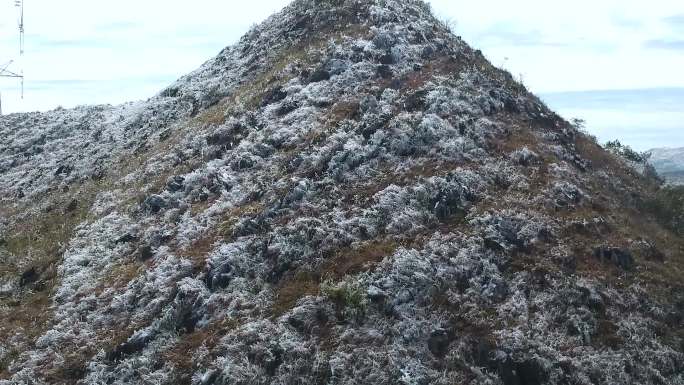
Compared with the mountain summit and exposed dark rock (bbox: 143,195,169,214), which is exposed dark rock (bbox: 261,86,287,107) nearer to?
the mountain summit

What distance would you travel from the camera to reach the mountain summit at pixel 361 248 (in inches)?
973

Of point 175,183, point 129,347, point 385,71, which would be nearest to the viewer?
point 129,347

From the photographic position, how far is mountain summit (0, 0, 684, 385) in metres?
24.7

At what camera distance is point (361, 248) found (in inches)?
1176

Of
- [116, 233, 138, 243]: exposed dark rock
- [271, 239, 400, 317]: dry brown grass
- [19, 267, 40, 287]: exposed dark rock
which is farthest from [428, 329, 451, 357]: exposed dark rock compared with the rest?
[19, 267, 40, 287]: exposed dark rock

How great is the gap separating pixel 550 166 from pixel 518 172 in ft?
7.83

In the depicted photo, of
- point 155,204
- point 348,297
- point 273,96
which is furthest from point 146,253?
point 273,96

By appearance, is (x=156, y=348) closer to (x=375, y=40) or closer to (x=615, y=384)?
(x=615, y=384)

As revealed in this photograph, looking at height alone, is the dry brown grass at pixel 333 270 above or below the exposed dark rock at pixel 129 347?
above

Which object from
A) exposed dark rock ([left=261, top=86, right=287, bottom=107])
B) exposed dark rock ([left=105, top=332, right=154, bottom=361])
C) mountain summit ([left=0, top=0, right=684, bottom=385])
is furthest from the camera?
exposed dark rock ([left=261, top=86, right=287, bottom=107])

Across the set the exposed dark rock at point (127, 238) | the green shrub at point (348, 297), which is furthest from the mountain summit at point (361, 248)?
the exposed dark rock at point (127, 238)

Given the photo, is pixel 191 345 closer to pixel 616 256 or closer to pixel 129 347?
pixel 129 347

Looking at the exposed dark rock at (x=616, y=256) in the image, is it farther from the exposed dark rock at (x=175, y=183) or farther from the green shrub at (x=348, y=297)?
the exposed dark rock at (x=175, y=183)

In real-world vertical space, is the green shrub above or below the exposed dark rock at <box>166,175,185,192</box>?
below
